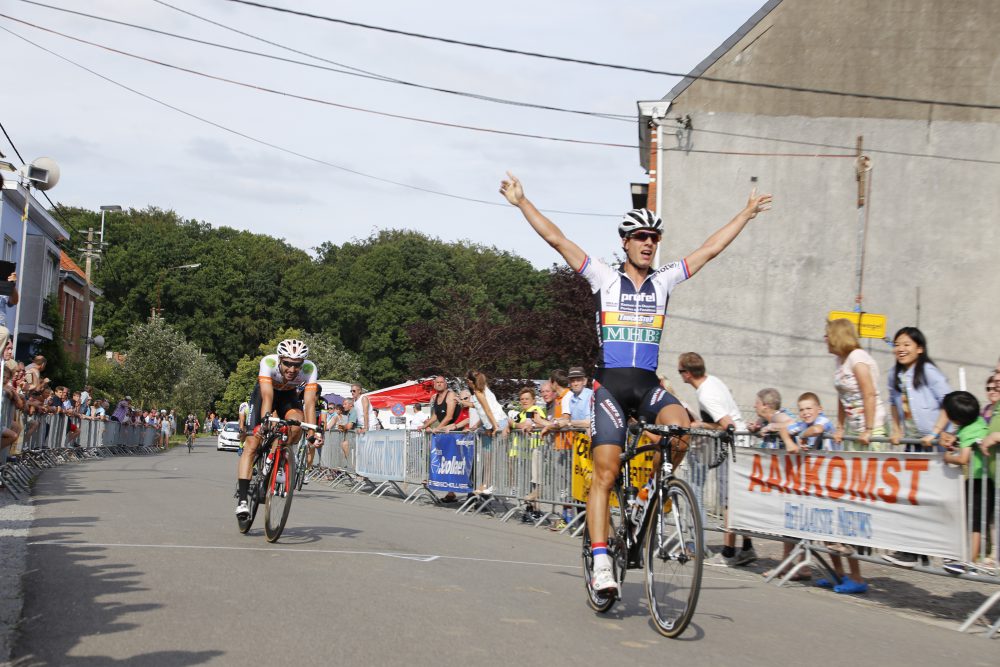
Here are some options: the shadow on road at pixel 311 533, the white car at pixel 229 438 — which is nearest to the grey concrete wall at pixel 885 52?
the shadow on road at pixel 311 533

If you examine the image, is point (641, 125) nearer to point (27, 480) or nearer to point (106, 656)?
point (27, 480)

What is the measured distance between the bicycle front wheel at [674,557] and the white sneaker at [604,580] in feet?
0.67

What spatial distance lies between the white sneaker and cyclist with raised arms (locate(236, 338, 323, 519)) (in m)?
4.17

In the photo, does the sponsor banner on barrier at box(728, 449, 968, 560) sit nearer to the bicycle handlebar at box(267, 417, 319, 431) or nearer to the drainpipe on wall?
the bicycle handlebar at box(267, 417, 319, 431)

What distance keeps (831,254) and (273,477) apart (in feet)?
61.0

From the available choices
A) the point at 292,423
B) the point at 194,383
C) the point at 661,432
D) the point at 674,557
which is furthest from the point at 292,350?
the point at 194,383

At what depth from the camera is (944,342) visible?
999 inches

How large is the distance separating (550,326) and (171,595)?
33.0 meters

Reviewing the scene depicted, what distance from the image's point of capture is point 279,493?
9.88 metres

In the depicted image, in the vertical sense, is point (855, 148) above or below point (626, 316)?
above

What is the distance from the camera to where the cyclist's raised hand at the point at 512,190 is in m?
6.91

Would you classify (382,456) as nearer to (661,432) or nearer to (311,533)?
(311,533)

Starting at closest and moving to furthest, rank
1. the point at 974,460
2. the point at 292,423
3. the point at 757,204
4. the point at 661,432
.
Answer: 1. the point at 661,432
2. the point at 757,204
3. the point at 974,460
4. the point at 292,423

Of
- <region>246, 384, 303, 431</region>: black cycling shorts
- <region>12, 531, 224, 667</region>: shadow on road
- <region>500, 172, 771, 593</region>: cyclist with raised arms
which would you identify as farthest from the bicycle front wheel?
<region>246, 384, 303, 431</region>: black cycling shorts
